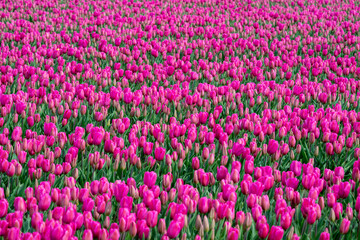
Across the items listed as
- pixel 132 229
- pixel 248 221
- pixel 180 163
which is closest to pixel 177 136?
pixel 180 163

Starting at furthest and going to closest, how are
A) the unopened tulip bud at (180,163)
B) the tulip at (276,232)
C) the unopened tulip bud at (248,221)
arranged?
1. the unopened tulip bud at (180,163)
2. the unopened tulip bud at (248,221)
3. the tulip at (276,232)

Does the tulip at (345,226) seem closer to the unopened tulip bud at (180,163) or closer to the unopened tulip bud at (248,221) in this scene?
the unopened tulip bud at (248,221)

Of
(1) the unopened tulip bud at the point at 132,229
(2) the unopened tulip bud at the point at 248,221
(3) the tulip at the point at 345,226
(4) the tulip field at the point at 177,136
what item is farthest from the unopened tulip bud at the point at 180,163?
(3) the tulip at the point at 345,226

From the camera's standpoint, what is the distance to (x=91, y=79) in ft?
18.4

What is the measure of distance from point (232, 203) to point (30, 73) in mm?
3619

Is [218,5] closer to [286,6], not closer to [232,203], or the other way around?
[286,6]

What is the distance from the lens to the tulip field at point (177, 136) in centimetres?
244

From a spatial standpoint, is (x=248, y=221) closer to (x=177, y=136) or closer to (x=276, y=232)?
(x=276, y=232)

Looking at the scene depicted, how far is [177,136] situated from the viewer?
367 cm

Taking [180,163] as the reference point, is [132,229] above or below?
above

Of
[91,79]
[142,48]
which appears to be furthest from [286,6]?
[91,79]

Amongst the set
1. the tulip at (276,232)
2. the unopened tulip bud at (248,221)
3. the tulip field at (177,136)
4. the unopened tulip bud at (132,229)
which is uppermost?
the tulip at (276,232)

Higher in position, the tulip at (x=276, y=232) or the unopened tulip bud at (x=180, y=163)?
the tulip at (x=276, y=232)

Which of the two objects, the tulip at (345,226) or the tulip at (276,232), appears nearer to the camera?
the tulip at (276,232)
